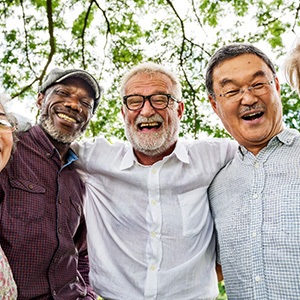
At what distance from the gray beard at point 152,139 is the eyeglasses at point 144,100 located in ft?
0.29

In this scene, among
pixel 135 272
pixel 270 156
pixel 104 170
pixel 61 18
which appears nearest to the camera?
pixel 270 156

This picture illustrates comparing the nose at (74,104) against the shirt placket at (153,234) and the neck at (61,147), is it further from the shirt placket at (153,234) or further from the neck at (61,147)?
the shirt placket at (153,234)

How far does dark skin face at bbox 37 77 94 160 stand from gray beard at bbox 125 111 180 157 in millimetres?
347

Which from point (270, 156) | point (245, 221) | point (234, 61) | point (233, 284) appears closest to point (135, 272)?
point (233, 284)

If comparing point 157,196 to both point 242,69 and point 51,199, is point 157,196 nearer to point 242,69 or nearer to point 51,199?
point 51,199

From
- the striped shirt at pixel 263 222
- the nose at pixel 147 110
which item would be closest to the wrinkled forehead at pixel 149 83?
the nose at pixel 147 110

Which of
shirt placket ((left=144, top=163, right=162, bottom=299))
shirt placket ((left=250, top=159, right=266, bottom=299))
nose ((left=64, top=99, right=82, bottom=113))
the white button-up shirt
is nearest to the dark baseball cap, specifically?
nose ((left=64, top=99, right=82, bottom=113))

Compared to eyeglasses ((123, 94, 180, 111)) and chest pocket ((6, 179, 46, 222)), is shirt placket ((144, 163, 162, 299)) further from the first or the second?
chest pocket ((6, 179, 46, 222))

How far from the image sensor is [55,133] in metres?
2.78

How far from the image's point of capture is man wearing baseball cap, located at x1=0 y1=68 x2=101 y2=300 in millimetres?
2258

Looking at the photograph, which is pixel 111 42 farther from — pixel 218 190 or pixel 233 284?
pixel 233 284

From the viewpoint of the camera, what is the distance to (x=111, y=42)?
5.79 metres

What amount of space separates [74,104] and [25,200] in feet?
2.74

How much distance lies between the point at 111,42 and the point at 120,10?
1.53ft
